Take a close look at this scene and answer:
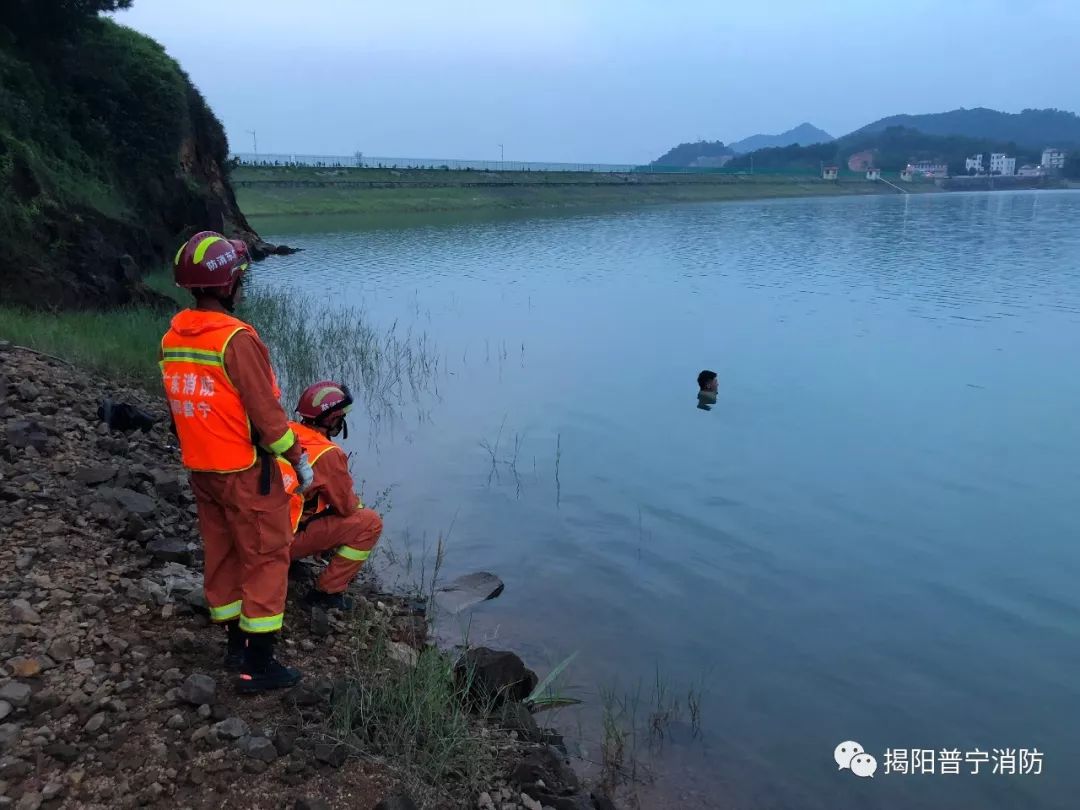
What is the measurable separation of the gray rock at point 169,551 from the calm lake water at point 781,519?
7.64 feet

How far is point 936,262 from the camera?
1335 inches

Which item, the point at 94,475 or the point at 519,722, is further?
the point at 94,475

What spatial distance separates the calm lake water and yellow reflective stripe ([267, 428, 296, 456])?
110 inches

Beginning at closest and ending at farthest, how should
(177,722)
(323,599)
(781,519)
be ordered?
(177,722) < (323,599) < (781,519)

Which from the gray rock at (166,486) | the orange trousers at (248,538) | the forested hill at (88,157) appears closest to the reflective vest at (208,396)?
the orange trousers at (248,538)

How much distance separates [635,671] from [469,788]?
2.45 m

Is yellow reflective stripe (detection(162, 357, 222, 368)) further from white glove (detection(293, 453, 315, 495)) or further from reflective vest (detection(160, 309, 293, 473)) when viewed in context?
white glove (detection(293, 453, 315, 495))

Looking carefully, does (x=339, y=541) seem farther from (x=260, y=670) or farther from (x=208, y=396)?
(x=208, y=396)

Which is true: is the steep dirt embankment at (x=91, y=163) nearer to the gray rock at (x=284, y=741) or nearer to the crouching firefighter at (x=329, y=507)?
the crouching firefighter at (x=329, y=507)

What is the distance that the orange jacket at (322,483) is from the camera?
5469 millimetres

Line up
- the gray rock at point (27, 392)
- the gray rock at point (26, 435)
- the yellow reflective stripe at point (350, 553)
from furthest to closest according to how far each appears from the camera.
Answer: the gray rock at point (27, 392) → the gray rock at point (26, 435) → the yellow reflective stripe at point (350, 553)

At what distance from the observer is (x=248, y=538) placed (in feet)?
14.5

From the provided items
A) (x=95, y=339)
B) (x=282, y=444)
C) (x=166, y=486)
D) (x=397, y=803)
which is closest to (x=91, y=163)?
(x=95, y=339)

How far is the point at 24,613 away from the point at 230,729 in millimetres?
1457
